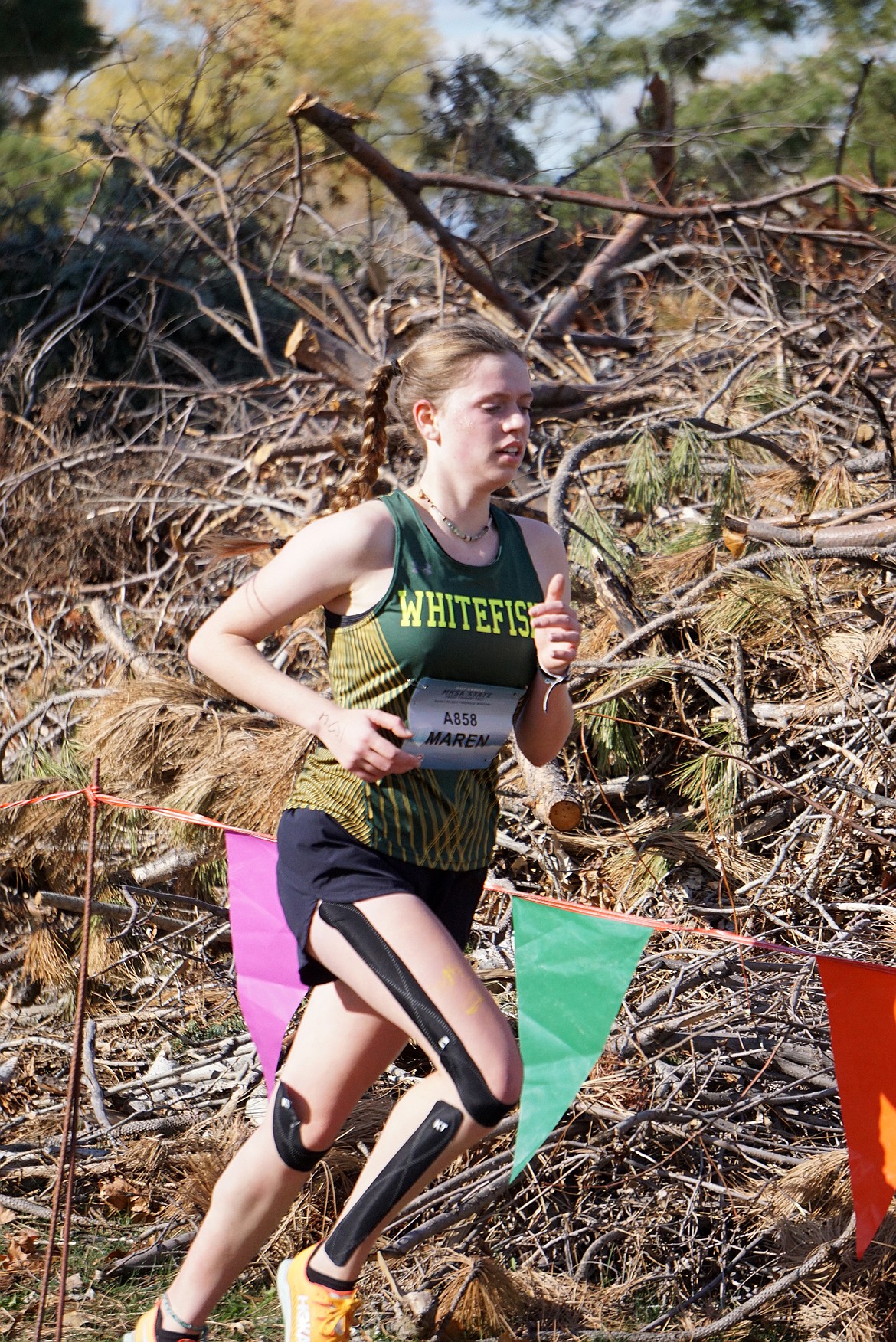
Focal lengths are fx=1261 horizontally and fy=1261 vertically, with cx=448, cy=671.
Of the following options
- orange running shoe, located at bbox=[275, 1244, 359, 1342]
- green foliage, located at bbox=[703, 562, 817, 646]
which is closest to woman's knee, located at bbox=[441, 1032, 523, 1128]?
orange running shoe, located at bbox=[275, 1244, 359, 1342]

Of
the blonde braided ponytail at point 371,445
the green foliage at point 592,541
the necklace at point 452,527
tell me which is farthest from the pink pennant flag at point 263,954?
the green foliage at point 592,541

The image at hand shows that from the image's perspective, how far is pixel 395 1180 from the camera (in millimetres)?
1979

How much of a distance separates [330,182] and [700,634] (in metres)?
6.56

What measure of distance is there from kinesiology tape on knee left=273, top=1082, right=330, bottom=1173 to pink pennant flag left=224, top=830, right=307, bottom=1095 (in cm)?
45

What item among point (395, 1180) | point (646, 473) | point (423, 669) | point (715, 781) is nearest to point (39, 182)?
point (646, 473)

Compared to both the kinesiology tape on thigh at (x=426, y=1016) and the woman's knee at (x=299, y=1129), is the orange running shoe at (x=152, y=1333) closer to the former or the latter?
the woman's knee at (x=299, y=1129)

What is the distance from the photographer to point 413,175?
530 centimetres

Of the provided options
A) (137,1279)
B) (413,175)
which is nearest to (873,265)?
(413,175)

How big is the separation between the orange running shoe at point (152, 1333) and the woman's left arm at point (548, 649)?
115cm

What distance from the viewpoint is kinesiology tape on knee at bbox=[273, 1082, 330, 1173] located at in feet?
6.88

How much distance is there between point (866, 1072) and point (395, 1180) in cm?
87

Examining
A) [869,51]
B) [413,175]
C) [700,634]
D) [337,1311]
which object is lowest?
[869,51]

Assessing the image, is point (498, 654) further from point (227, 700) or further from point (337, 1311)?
point (227, 700)

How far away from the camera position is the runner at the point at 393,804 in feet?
6.51
